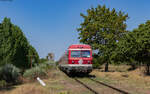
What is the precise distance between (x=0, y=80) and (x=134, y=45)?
41.3 ft

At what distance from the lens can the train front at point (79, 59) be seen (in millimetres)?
17047

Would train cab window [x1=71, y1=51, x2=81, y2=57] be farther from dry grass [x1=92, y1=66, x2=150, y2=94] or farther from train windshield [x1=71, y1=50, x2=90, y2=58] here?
dry grass [x1=92, y1=66, x2=150, y2=94]

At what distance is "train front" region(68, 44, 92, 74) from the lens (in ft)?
55.9

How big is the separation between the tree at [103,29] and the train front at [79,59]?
836cm

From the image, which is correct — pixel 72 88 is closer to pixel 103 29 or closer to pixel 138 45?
pixel 138 45

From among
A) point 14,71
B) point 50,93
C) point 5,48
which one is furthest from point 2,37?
point 50,93

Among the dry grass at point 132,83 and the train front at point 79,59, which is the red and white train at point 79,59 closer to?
the train front at point 79,59

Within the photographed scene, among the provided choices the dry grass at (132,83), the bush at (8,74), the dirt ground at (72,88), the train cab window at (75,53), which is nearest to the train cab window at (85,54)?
the train cab window at (75,53)

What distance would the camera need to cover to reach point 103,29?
88.4 feet

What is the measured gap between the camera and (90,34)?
27234 mm

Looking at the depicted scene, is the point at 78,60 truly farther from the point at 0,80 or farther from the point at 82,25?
the point at 82,25

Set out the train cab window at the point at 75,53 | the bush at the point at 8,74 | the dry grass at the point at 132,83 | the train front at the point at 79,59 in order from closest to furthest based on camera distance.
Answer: the dry grass at the point at 132,83 → the bush at the point at 8,74 → the train front at the point at 79,59 → the train cab window at the point at 75,53

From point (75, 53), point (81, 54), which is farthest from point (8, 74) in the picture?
point (81, 54)

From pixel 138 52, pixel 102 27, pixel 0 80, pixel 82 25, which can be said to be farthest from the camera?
pixel 82 25
